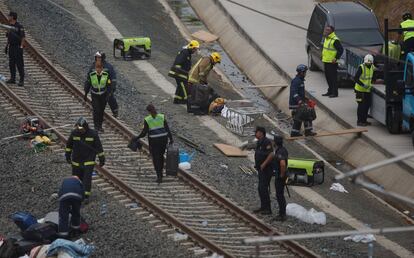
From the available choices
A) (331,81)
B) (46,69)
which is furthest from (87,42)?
(331,81)

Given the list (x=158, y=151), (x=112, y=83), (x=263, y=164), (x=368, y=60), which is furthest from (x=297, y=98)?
(x=263, y=164)

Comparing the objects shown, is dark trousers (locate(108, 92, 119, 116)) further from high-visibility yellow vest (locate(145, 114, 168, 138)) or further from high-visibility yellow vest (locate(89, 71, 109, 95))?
high-visibility yellow vest (locate(145, 114, 168, 138))

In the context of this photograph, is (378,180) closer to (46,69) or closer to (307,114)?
(307,114)

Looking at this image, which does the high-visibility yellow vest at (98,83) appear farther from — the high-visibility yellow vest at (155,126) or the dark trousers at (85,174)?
the dark trousers at (85,174)

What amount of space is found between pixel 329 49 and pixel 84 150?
10.0 meters

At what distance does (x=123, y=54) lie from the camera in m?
34.1

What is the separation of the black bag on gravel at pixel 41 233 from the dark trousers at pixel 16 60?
924 cm

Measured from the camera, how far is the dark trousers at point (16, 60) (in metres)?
28.6

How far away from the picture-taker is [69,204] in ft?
65.7

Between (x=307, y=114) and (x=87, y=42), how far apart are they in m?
9.96

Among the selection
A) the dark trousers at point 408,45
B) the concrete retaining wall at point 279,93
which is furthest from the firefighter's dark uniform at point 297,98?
the dark trousers at point 408,45

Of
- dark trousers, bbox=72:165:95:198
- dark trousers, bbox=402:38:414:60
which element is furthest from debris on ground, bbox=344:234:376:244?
dark trousers, bbox=402:38:414:60

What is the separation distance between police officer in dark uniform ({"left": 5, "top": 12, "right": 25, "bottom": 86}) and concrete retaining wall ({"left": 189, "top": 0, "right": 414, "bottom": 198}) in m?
6.66

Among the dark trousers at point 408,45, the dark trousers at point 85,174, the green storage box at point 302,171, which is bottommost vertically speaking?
the green storage box at point 302,171
